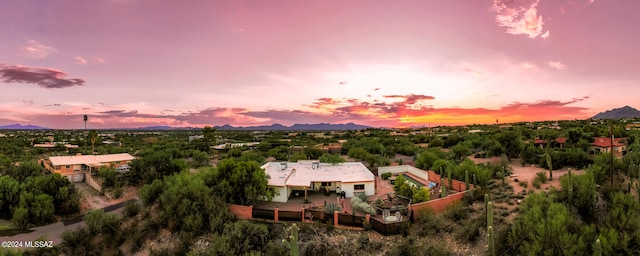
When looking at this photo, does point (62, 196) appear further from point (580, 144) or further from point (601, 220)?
point (580, 144)

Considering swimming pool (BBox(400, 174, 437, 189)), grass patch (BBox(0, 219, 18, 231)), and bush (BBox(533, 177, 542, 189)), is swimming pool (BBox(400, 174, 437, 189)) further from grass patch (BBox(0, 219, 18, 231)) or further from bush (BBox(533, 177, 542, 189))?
grass patch (BBox(0, 219, 18, 231))

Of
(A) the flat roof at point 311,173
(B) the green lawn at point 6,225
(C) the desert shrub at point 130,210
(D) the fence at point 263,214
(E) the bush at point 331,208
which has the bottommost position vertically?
(B) the green lawn at point 6,225

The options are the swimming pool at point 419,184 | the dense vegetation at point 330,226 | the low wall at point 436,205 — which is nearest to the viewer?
the dense vegetation at point 330,226

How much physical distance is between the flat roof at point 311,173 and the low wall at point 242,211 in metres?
3.40

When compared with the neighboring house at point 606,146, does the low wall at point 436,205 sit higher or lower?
lower

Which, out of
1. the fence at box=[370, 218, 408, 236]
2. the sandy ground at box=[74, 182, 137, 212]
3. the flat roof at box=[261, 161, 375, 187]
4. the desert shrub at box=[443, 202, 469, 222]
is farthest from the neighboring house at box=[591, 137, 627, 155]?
the sandy ground at box=[74, 182, 137, 212]

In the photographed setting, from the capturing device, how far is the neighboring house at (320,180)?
2484 centimetres

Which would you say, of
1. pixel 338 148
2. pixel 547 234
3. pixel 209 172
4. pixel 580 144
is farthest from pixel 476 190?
pixel 338 148

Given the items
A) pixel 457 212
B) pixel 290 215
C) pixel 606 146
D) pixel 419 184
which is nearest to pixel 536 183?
pixel 457 212

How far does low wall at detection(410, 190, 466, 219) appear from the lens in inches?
806

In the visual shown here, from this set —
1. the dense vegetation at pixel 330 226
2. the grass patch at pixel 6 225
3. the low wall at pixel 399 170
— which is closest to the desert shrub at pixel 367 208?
the dense vegetation at pixel 330 226

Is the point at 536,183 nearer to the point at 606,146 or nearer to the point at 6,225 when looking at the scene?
the point at 606,146

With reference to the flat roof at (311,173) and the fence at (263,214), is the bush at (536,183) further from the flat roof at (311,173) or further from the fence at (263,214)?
the fence at (263,214)

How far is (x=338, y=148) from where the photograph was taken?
57188mm
